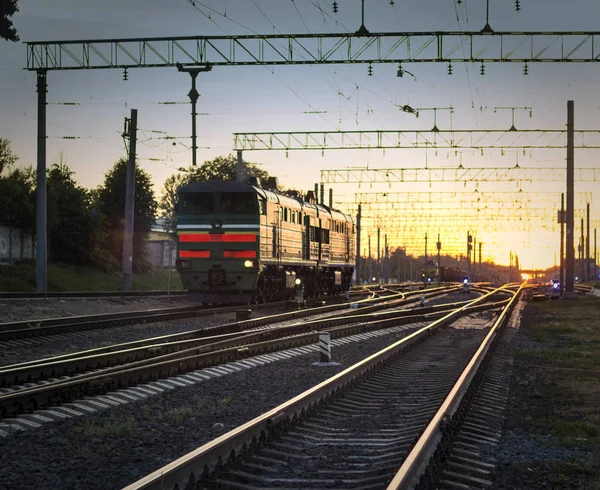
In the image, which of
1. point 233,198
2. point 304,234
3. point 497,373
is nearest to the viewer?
point 497,373

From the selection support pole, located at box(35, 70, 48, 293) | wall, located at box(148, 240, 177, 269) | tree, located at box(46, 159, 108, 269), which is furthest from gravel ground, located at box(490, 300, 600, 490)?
wall, located at box(148, 240, 177, 269)

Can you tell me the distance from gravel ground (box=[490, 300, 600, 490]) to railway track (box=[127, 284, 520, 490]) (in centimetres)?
61

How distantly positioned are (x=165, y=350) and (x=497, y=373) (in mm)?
5672

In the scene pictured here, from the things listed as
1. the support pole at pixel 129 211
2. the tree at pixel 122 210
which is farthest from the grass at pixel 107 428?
the tree at pixel 122 210

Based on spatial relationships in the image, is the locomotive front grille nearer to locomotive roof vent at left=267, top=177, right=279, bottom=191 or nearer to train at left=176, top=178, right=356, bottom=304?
train at left=176, top=178, right=356, bottom=304

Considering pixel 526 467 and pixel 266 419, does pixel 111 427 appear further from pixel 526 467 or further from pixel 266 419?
pixel 526 467

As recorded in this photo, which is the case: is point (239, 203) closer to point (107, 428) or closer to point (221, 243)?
point (221, 243)

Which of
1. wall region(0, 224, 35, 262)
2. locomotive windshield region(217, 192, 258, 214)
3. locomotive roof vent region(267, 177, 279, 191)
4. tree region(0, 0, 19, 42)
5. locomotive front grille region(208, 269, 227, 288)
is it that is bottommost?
locomotive front grille region(208, 269, 227, 288)

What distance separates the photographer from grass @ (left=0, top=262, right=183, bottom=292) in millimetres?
43562

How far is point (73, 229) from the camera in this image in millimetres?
54719

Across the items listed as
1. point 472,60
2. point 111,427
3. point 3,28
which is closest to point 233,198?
point 472,60

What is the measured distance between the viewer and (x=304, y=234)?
33.2 m

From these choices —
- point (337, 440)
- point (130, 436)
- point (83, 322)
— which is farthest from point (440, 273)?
point (130, 436)

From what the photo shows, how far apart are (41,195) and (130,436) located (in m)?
23.5
